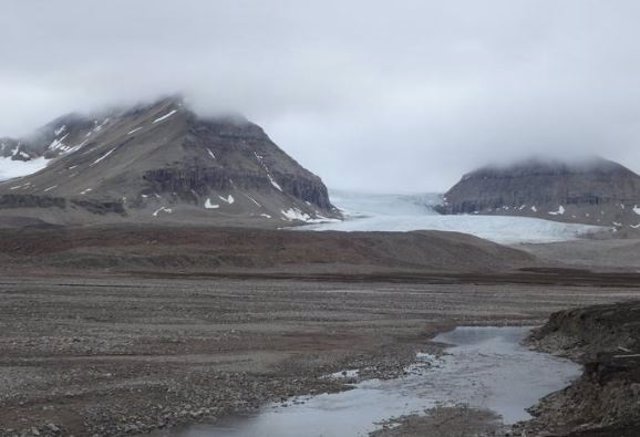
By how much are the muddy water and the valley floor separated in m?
0.97

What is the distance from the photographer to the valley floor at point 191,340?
18.4m

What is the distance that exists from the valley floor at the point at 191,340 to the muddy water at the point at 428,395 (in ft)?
3.19

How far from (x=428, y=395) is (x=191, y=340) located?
440 inches

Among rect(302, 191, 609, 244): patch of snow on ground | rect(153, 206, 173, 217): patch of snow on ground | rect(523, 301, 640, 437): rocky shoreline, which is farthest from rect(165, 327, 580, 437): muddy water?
rect(153, 206, 173, 217): patch of snow on ground

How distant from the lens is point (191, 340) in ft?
98.6

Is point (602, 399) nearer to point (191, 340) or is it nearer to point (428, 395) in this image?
point (428, 395)

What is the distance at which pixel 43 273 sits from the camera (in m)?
71.4

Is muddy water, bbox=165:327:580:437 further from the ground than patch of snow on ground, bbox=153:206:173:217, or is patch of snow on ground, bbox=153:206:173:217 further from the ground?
patch of snow on ground, bbox=153:206:173:217

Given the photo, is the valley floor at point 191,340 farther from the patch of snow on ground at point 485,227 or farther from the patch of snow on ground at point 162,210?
the patch of snow on ground at point 162,210

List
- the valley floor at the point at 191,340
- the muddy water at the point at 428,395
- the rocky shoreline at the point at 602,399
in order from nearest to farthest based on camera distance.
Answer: the rocky shoreline at the point at 602,399 → the muddy water at the point at 428,395 → the valley floor at the point at 191,340

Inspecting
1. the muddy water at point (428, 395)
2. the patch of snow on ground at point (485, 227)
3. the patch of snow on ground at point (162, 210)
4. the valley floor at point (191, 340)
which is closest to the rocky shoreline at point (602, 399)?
the muddy water at point (428, 395)

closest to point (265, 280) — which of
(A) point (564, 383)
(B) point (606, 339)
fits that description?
(B) point (606, 339)

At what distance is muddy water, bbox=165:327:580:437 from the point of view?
17975 mm

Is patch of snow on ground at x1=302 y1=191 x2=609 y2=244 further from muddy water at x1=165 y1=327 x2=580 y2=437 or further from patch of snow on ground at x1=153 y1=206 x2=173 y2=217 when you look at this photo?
muddy water at x1=165 y1=327 x2=580 y2=437
